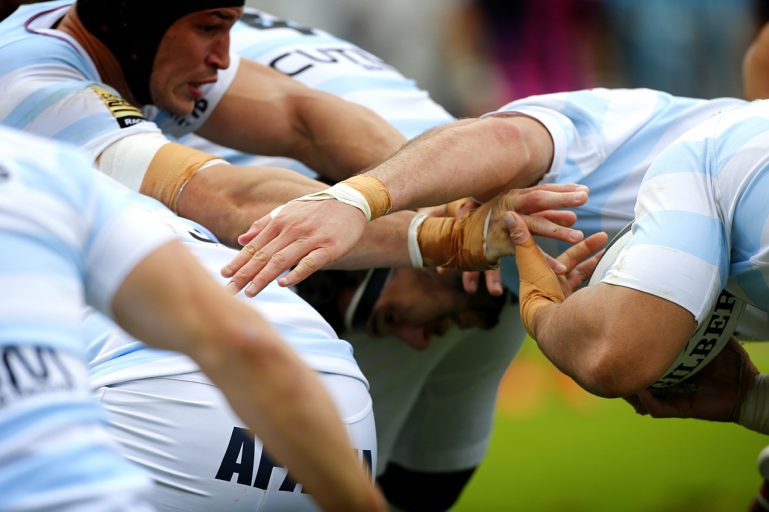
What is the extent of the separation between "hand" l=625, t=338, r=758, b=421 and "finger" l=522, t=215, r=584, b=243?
429mm

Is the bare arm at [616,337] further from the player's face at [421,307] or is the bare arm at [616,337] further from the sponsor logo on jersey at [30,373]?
the sponsor logo on jersey at [30,373]

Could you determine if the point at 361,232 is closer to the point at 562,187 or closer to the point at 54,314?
the point at 562,187

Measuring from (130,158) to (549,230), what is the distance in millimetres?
1069

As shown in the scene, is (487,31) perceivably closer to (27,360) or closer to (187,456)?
(187,456)

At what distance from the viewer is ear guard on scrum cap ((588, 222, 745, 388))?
2.56m

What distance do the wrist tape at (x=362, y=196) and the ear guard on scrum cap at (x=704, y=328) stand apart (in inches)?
20.0

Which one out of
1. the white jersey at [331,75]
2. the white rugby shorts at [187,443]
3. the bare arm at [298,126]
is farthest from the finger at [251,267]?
the white jersey at [331,75]

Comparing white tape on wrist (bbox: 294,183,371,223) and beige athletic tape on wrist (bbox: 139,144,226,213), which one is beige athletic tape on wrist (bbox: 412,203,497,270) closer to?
white tape on wrist (bbox: 294,183,371,223)

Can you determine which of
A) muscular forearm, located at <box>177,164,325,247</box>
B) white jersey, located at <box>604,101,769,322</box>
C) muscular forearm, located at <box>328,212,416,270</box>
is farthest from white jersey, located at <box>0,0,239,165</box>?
white jersey, located at <box>604,101,769,322</box>

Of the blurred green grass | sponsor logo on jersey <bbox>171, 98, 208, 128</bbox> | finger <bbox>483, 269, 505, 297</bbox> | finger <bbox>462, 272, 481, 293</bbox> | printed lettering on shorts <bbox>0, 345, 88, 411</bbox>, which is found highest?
printed lettering on shorts <bbox>0, 345, 88, 411</bbox>

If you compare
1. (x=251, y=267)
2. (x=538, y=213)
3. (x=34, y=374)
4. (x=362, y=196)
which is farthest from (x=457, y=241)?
(x=34, y=374)

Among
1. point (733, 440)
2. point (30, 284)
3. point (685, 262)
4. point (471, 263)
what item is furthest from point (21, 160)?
point (733, 440)

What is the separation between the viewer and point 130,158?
2.94 meters

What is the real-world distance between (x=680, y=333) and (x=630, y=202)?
0.75 m
